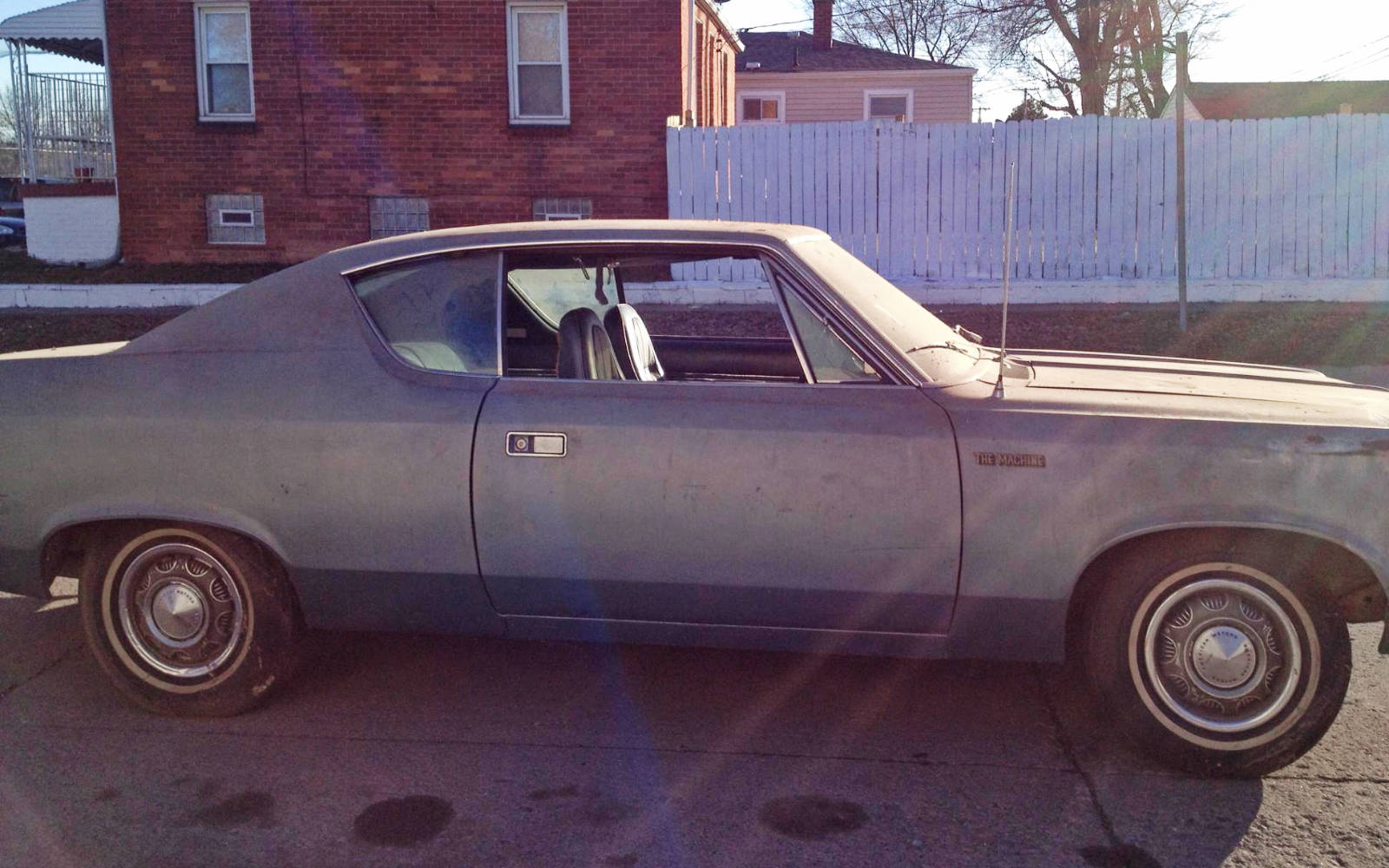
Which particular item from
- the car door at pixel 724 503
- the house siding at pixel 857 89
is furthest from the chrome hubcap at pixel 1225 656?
the house siding at pixel 857 89

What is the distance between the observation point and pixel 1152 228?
15438 mm

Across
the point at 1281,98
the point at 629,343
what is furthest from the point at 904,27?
the point at 629,343

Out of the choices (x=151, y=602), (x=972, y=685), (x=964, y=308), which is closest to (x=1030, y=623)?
(x=972, y=685)

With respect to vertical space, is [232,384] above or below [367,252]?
below

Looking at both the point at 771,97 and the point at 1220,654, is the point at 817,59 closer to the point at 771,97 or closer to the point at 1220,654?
the point at 771,97

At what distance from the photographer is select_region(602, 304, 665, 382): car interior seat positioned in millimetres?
4711

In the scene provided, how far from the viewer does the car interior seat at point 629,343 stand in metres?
4.71

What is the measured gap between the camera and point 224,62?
17.3 metres

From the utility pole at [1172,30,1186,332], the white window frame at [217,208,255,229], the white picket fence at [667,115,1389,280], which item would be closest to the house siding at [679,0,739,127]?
the white picket fence at [667,115,1389,280]

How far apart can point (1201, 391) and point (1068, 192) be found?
12010mm

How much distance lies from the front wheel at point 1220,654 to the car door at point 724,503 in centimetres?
54

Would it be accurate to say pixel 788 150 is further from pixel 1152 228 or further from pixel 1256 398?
pixel 1256 398

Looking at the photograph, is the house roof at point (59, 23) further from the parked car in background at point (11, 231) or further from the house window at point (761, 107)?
the house window at point (761, 107)

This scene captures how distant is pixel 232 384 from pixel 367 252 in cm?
63
